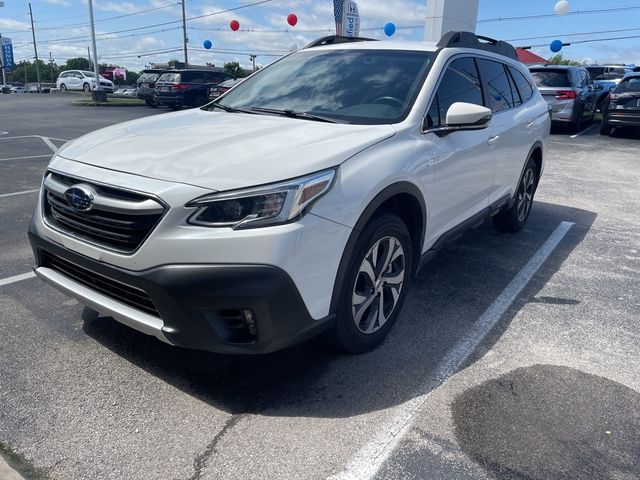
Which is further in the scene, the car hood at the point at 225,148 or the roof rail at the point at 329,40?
the roof rail at the point at 329,40

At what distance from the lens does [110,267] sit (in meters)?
2.62

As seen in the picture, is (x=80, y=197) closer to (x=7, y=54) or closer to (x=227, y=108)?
(x=227, y=108)

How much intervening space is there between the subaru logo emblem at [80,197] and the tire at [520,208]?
422 centimetres

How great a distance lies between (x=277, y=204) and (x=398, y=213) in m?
1.17

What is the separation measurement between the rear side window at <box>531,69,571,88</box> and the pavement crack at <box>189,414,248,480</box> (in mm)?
14680

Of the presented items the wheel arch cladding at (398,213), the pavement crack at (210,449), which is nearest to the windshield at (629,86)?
the wheel arch cladding at (398,213)

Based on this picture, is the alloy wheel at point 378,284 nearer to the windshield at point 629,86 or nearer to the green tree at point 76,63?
the windshield at point 629,86

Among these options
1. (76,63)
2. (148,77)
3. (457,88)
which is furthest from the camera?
(76,63)

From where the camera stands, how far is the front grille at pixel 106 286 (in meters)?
2.63

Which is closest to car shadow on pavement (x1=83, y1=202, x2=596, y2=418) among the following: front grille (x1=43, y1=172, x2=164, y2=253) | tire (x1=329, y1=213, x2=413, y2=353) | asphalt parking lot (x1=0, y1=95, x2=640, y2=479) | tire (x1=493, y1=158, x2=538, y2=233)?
asphalt parking lot (x1=0, y1=95, x2=640, y2=479)

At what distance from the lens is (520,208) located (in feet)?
19.5

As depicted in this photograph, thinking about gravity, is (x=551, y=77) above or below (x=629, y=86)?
above

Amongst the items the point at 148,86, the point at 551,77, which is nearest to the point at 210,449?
the point at 551,77

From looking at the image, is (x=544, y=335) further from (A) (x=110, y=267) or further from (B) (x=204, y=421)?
(A) (x=110, y=267)
